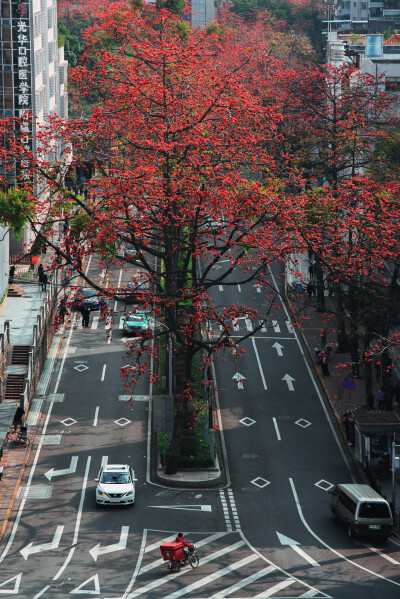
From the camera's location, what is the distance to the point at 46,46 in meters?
94.9

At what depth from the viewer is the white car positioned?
4525 centimetres

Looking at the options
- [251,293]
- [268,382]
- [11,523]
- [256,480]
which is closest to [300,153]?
[251,293]

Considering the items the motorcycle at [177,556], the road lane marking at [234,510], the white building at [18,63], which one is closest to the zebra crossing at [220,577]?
the motorcycle at [177,556]

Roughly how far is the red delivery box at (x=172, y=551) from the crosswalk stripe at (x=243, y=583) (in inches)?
91.5

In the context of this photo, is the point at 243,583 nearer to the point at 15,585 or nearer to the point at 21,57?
the point at 15,585

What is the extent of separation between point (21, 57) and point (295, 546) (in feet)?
161

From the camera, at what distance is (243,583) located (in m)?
37.3

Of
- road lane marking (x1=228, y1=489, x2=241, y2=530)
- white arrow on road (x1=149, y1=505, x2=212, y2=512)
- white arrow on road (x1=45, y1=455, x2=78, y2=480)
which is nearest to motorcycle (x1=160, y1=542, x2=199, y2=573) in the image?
road lane marking (x1=228, y1=489, x2=241, y2=530)

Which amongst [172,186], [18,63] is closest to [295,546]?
[172,186]

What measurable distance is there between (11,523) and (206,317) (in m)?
12.3

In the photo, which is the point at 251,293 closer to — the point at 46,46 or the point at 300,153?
the point at 300,153

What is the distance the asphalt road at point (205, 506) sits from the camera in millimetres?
37469

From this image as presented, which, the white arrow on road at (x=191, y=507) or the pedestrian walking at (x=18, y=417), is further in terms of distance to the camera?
the pedestrian walking at (x=18, y=417)

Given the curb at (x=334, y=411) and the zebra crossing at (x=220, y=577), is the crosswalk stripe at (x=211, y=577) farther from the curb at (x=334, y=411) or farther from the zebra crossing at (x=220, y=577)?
the curb at (x=334, y=411)
